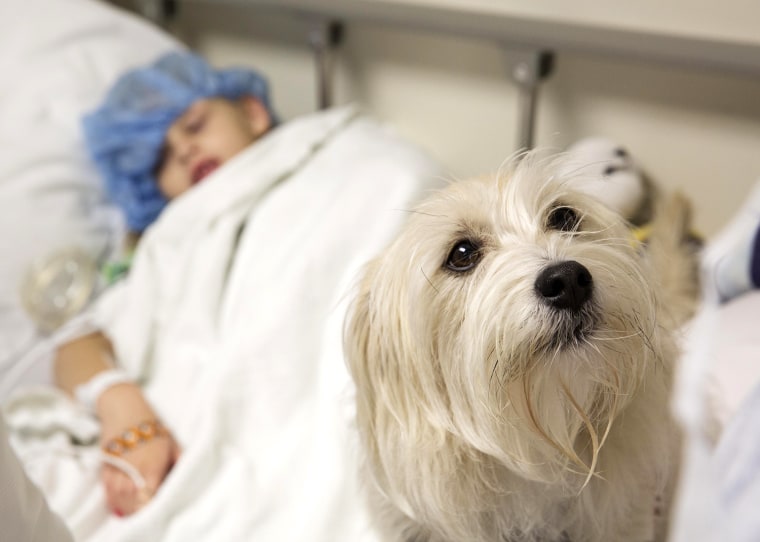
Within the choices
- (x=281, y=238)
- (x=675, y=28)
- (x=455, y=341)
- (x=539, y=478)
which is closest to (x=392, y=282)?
(x=455, y=341)

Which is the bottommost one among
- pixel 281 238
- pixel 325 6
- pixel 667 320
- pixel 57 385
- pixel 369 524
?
pixel 57 385

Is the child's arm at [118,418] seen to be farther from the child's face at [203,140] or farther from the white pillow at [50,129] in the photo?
the child's face at [203,140]

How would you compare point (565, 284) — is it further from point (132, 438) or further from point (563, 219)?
point (132, 438)

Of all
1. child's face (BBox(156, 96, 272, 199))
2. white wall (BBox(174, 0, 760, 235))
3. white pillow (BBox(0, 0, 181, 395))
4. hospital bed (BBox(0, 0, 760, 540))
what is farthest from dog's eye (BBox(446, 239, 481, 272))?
white pillow (BBox(0, 0, 181, 395))

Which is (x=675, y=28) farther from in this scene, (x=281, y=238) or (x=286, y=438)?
(x=286, y=438)

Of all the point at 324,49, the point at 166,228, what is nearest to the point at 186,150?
the point at 166,228

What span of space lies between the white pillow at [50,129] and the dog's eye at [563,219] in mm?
1016

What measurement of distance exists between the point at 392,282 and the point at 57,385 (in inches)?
31.4

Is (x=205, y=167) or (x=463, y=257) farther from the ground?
(x=463, y=257)

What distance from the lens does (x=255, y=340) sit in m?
1.08

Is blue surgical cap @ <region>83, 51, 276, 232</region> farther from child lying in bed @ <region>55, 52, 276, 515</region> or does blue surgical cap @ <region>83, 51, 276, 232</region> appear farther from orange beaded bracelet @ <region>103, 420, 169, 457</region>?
orange beaded bracelet @ <region>103, 420, 169, 457</region>

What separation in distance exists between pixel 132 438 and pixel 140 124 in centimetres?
A: 69

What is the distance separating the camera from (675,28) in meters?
1.17

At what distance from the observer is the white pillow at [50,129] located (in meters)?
1.38
